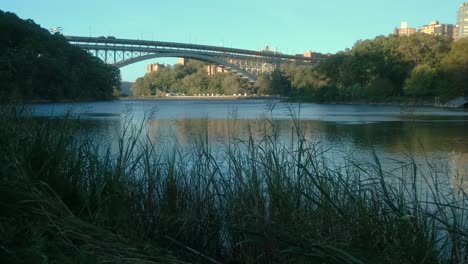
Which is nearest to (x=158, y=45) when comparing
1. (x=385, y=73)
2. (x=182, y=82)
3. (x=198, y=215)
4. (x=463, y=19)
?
(x=385, y=73)

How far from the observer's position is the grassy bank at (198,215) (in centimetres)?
318

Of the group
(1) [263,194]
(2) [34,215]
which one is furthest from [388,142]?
(2) [34,215]

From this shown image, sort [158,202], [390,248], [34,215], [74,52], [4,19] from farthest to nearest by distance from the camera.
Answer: [74,52], [4,19], [158,202], [34,215], [390,248]

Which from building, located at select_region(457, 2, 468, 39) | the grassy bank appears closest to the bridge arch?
the grassy bank

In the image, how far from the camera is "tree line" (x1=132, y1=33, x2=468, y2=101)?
177ft

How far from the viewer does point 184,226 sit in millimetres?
4172

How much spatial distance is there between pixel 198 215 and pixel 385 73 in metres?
68.2

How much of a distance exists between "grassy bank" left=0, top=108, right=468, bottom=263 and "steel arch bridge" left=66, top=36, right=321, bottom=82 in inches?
2747

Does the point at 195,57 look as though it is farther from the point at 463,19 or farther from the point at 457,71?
the point at 463,19

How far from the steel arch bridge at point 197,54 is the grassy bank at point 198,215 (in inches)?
2747

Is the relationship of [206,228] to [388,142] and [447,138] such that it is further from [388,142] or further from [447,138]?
[447,138]

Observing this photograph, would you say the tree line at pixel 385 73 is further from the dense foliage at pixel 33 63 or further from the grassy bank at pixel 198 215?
the grassy bank at pixel 198 215

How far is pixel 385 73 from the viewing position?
68438mm

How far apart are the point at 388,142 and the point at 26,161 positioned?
44.2 ft
